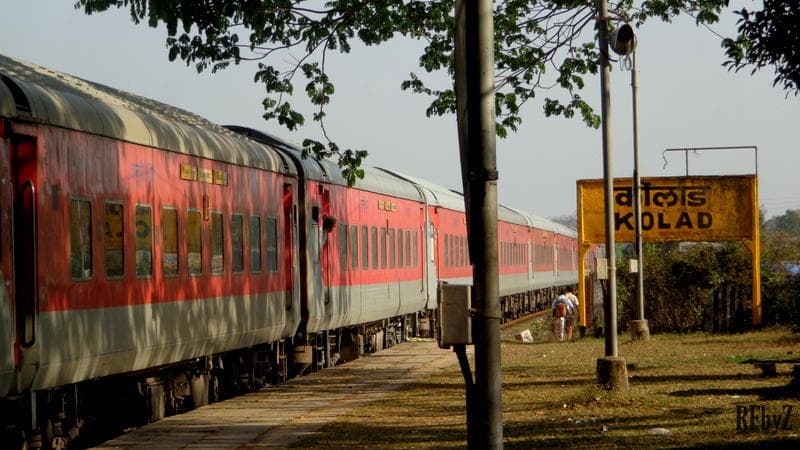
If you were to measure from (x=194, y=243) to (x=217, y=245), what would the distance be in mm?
→ 919

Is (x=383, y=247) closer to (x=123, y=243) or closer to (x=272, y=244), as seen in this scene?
(x=272, y=244)

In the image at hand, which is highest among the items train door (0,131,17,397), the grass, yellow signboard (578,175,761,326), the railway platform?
yellow signboard (578,175,761,326)

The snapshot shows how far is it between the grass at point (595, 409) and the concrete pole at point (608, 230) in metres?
0.29

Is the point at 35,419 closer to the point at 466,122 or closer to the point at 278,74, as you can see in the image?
the point at 466,122

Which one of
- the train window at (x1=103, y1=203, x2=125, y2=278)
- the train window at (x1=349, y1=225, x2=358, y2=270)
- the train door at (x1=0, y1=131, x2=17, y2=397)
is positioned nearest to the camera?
the train door at (x1=0, y1=131, x2=17, y2=397)

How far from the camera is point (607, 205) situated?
18.9 metres

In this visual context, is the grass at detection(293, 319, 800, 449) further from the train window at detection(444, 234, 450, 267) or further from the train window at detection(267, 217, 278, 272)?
the train window at detection(444, 234, 450, 267)

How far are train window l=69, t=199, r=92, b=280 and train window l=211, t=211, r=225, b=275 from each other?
4064 millimetres

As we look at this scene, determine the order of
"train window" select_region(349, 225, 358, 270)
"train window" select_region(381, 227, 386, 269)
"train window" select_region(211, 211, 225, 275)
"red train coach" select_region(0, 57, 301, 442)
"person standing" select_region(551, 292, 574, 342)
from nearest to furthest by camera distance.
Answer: "red train coach" select_region(0, 57, 301, 442) < "train window" select_region(211, 211, 225, 275) < "train window" select_region(349, 225, 358, 270) < "train window" select_region(381, 227, 386, 269) < "person standing" select_region(551, 292, 574, 342)

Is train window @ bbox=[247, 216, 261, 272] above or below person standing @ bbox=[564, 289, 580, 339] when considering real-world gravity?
above

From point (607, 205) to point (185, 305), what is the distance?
5.99 m

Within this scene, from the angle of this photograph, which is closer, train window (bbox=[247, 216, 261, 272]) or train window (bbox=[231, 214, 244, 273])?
train window (bbox=[231, 214, 244, 273])

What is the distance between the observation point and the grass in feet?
44.9

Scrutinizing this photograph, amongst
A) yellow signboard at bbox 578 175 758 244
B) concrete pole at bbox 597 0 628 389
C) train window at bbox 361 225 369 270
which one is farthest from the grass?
yellow signboard at bbox 578 175 758 244
